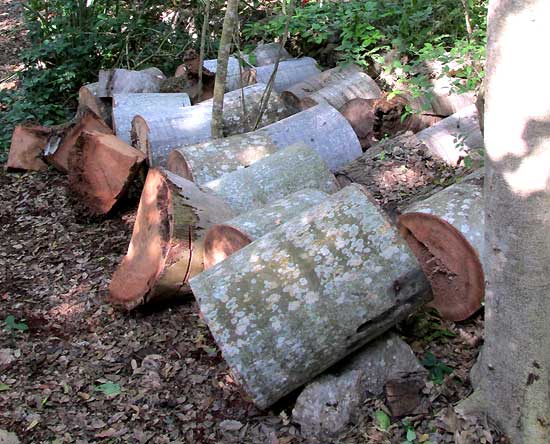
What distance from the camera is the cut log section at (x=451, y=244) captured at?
3.14 m

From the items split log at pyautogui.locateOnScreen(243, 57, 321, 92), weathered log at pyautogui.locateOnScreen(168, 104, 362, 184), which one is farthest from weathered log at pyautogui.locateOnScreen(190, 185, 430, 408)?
split log at pyautogui.locateOnScreen(243, 57, 321, 92)

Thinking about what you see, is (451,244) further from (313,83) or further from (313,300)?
(313,83)

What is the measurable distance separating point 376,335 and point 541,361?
743 mm

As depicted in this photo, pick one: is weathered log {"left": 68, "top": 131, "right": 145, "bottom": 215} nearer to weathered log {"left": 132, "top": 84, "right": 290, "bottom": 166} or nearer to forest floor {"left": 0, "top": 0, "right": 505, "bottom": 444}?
weathered log {"left": 132, "top": 84, "right": 290, "bottom": 166}

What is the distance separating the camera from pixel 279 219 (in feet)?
11.3

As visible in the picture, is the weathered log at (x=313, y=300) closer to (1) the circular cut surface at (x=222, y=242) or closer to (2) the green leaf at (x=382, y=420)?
(2) the green leaf at (x=382, y=420)

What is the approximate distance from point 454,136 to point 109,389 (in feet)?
9.76

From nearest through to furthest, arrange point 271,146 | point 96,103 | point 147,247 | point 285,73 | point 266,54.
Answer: point 147,247
point 271,146
point 96,103
point 285,73
point 266,54

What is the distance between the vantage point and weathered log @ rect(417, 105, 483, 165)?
181 inches

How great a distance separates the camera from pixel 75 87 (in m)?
7.31

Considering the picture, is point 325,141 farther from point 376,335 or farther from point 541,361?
point 541,361

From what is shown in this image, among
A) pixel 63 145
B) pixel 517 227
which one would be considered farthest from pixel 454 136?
pixel 63 145

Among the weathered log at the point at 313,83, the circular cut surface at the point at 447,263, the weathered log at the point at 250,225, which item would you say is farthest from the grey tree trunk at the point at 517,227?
the weathered log at the point at 313,83

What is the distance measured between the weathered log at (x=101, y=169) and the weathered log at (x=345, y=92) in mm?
1726
